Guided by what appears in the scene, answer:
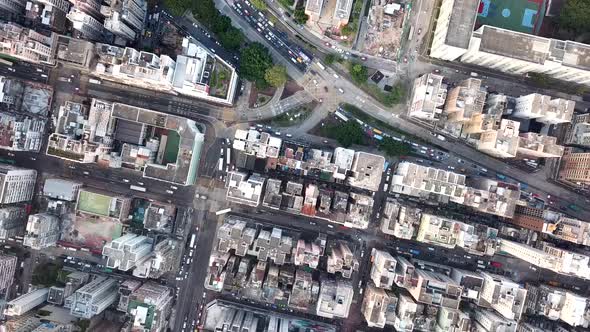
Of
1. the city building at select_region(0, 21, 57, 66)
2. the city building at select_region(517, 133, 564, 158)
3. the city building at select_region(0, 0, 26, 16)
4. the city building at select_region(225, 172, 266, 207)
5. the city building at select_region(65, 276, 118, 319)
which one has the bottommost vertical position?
the city building at select_region(65, 276, 118, 319)

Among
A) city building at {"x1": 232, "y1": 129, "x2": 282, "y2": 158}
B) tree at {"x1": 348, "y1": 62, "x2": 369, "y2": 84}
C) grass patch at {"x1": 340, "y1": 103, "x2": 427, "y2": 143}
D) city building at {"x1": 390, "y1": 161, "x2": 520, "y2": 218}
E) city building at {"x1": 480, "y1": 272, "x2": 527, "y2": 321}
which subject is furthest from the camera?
grass patch at {"x1": 340, "y1": 103, "x2": 427, "y2": 143}

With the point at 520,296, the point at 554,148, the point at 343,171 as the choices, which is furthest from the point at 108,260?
the point at 554,148

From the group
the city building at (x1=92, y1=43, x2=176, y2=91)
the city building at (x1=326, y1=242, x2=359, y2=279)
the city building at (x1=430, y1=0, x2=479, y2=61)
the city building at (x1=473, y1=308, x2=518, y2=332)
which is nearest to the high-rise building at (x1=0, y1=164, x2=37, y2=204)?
the city building at (x1=92, y1=43, x2=176, y2=91)

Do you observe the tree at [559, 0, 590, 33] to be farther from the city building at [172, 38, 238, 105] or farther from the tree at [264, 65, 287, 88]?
the city building at [172, 38, 238, 105]

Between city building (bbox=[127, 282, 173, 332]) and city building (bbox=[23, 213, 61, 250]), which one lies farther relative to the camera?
city building (bbox=[23, 213, 61, 250])

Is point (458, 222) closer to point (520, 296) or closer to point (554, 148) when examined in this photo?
point (520, 296)

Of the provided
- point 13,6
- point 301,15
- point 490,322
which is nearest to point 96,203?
point 13,6

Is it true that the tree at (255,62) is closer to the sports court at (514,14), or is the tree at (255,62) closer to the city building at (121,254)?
the city building at (121,254)
